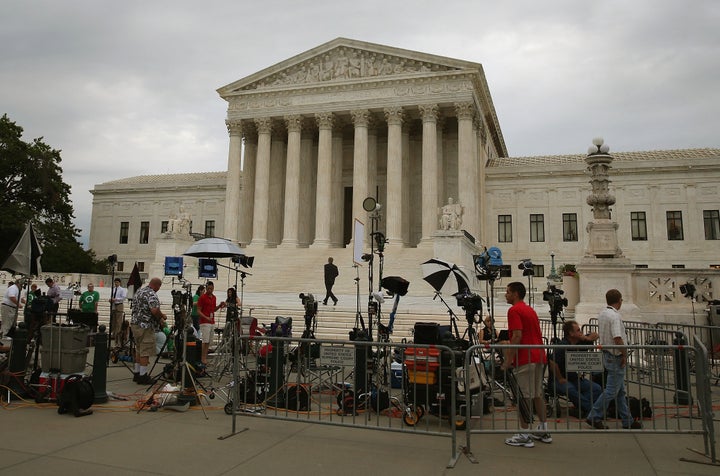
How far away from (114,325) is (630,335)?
46.6 feet

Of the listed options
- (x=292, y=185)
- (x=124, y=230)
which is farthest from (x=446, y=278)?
(x=124, y=230)

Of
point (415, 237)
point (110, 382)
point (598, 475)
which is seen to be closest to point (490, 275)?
point (598, 475)

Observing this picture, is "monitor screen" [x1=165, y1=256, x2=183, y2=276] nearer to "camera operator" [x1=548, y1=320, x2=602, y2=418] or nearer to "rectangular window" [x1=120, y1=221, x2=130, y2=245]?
"camera operator" [x1=548, y1=320, x2=602, y2=418]

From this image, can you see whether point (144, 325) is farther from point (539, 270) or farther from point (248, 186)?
point (539, 270)

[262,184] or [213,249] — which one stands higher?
[262,184]

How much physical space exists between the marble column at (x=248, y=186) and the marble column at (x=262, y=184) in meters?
1.83

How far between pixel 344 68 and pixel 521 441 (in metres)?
37.9

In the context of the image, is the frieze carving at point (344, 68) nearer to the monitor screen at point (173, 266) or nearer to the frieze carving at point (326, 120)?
the frieze carving at point (326, 120)

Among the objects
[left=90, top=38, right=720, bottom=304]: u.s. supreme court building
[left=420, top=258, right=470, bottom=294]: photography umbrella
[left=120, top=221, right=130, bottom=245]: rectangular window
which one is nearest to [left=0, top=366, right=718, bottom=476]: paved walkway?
[left=420, top=258, right=470, bottom=294]: photography umbrella

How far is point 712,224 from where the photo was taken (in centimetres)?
4138

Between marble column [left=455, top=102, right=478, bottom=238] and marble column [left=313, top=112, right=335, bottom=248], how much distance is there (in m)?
9.73

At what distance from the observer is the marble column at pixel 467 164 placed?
37375 millimetres

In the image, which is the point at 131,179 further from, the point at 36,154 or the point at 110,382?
the point at 110,382

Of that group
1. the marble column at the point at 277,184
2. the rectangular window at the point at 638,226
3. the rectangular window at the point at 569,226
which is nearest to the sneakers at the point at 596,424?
the marble column at the point at 277,184
